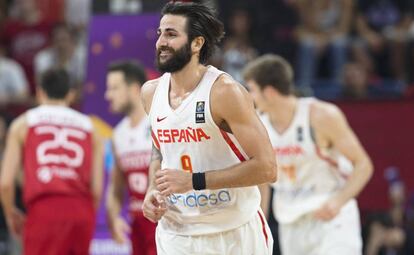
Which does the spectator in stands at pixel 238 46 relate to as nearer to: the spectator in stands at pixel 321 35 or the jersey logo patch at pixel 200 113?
the spectator in stands at pixel 321 35

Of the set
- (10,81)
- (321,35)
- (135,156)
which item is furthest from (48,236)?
(321,35)

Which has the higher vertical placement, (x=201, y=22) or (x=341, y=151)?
(x=201, y=22)

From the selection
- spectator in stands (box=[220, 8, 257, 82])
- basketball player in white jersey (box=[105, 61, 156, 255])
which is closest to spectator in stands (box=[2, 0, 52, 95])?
spectator in stands (box=[220, 8, 257, 82])

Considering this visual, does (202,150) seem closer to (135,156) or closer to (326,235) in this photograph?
(326,235)

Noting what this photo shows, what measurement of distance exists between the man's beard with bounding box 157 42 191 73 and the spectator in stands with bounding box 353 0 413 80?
7.86m

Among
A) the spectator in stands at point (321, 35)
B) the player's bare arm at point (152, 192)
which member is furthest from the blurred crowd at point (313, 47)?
the player's bare arm at point (152, 192)

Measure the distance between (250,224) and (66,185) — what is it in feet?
10.6

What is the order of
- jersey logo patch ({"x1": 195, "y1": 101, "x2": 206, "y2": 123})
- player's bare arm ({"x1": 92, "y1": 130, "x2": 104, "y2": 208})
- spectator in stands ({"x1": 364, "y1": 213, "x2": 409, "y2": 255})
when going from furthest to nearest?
spectator in stands ({"x1": 364, "y1": 213, "x2": 409, "y2": 255})
player's bare arm ({"x1": 92, "y1": 130, "x2": 104, "y2": 208})
jersey logo patch ({"x1": 195, "y1": 101, "x2": 206, "y2": 123})

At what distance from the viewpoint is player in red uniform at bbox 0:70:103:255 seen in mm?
8594

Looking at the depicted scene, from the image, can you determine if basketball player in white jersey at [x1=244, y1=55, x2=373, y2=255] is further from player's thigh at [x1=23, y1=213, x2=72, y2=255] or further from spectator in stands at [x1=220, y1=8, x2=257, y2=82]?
spectator in stands at [x1=220, y1=8, x2=257, y2=82]

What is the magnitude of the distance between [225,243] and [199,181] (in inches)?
21.2

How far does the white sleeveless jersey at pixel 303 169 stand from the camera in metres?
7.89

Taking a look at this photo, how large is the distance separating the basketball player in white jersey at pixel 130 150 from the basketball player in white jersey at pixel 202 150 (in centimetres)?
288

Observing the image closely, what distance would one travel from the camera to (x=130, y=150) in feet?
29.1
